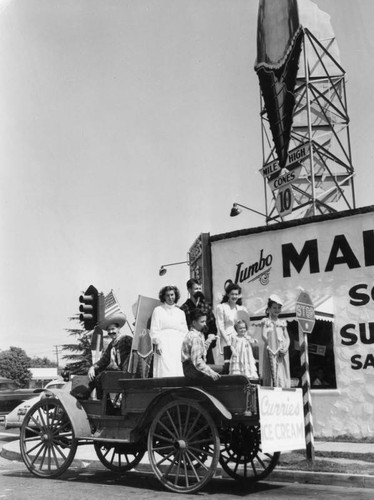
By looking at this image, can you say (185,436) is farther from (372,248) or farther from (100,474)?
(372,248)

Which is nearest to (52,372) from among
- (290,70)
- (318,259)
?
(290,70)

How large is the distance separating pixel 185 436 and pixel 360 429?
5840 millimetres

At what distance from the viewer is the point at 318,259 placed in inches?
496

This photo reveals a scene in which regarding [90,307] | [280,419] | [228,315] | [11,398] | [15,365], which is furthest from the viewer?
[15,365]

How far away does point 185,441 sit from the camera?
6828mm

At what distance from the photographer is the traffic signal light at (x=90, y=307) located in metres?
Answer: 12.9

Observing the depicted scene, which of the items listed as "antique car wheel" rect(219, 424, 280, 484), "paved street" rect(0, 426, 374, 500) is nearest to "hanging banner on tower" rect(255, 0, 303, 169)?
"antique car wheel" rect(219, 424, 280, 484)

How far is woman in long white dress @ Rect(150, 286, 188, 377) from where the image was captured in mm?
8125

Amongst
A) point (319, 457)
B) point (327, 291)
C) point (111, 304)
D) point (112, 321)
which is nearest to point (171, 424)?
point (112, 321)

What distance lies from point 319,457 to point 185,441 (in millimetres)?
3360

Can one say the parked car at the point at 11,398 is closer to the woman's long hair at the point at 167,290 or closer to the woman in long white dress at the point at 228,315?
the woman in long white dress at the point at 228,315

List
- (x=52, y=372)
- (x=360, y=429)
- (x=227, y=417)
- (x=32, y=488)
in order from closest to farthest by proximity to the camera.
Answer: (x=227, y=417) → (x=32, y=488) → (x=360, y=429) → (x=52, y=372)

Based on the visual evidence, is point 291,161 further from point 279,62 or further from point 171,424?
point 171,424

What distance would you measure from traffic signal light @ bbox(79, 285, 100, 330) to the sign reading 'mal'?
937 cm
